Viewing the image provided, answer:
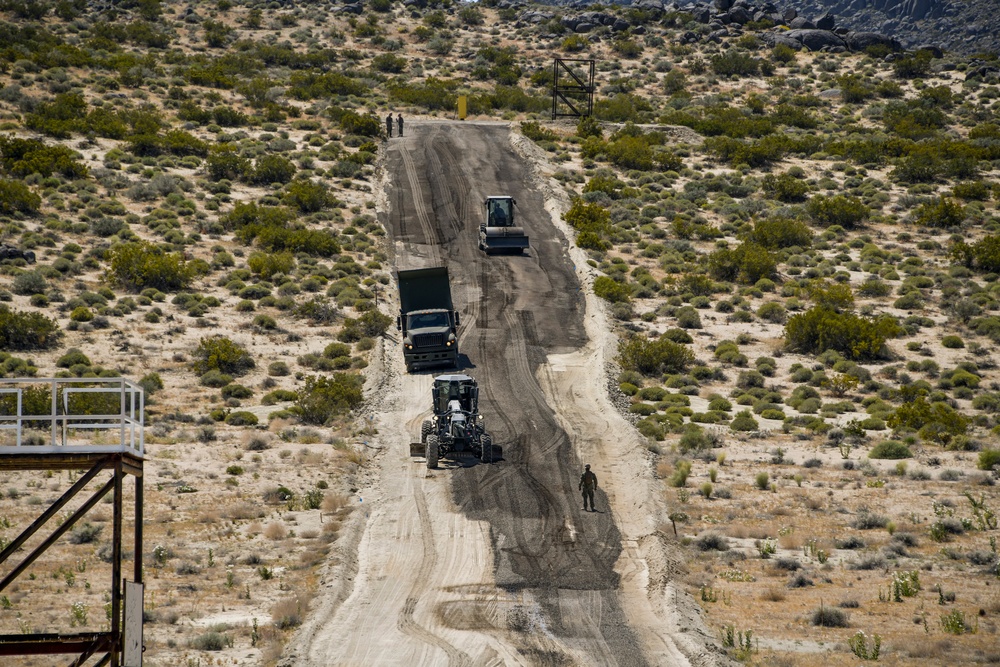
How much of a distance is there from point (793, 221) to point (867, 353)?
735 inches

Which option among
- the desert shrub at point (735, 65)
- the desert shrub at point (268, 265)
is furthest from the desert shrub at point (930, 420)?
the desert shrub at point (735, 65)

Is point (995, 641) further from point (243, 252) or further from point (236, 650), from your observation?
point (243, 252)

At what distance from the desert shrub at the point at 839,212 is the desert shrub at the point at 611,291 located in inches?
804

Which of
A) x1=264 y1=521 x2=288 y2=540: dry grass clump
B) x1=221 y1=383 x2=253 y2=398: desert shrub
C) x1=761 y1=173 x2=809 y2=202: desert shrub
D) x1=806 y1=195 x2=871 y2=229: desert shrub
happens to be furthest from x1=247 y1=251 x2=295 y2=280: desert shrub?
x1=761 y1=173 x2=809 y2=202: desert shrub

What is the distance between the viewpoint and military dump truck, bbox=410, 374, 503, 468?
31.7 meters

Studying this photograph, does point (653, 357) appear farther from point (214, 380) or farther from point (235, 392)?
point (214, 380)

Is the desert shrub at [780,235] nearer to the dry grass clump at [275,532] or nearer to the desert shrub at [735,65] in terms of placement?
the dry grass clump at [275,532]

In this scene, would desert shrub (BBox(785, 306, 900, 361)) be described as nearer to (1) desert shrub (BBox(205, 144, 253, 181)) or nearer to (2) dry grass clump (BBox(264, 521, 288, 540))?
(2) dry grass clump (BBox(264, 521, 288, 540))

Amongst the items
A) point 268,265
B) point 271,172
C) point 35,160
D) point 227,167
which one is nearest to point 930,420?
point 268,265

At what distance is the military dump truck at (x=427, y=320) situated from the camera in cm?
4009

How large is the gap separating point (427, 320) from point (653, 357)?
31.8ft

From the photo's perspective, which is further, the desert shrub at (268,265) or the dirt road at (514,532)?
the desert shrub at (268,265)

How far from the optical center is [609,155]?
248 ft

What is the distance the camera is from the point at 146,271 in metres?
50.0
